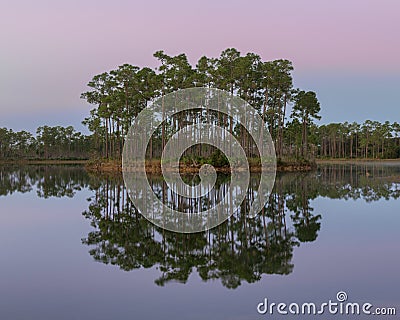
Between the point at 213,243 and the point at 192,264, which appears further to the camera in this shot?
the point at 213,243

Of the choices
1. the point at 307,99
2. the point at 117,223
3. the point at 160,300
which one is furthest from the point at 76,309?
the point at 307,99

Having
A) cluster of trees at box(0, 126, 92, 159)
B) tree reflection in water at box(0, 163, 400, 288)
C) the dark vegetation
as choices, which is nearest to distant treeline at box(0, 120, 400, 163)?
cluster of trees at box(0, 126, 92, 159)

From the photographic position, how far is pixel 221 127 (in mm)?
37406

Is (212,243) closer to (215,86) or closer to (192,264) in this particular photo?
(192,264)

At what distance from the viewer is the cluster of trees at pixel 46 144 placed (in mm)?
80750

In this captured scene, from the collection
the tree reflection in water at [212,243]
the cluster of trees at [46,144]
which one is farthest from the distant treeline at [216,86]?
the cluster of trees at [46,144]

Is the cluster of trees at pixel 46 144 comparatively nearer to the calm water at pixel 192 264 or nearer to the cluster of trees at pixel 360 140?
the cluster of trees at pixel 360 140

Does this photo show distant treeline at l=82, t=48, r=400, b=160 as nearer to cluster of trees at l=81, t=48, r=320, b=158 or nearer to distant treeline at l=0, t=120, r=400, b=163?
cluster of trees at l=81, t=48, r=320, b=158

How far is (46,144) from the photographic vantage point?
8231 cm

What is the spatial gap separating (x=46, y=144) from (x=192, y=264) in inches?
3198

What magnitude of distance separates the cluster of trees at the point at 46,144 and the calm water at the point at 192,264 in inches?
2883

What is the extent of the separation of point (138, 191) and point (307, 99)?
27.5m

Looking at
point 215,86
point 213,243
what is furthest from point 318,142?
point 213,243

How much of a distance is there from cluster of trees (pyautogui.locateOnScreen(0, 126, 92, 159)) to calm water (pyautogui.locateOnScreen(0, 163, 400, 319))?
73.2 meters
